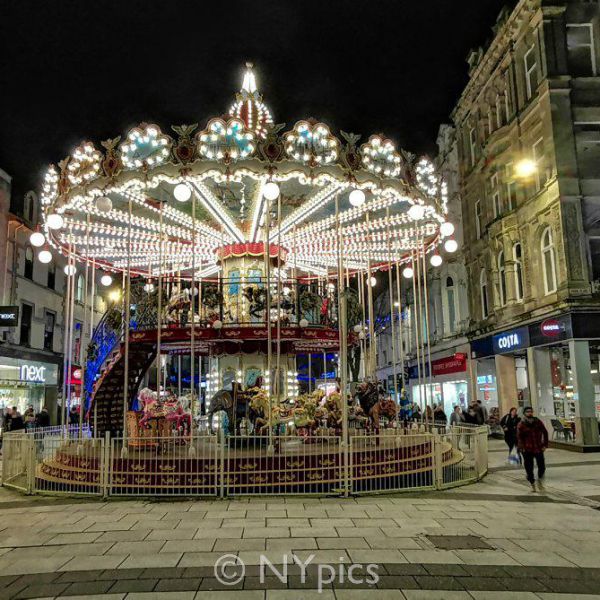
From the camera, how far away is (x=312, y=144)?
1112cm

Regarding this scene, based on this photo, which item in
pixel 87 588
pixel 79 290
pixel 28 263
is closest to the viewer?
pixel 87 588

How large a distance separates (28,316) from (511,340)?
23.3 metres

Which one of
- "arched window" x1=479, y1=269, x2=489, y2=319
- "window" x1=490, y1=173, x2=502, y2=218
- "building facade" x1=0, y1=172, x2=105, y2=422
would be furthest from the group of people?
"building facade" x1=0, y1=172, x2=105, y2=422

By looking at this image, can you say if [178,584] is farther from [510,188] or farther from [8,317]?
[510,188]

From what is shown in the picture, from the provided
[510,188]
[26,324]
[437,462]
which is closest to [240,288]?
[437,462]

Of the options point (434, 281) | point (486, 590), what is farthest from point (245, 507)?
point (434, 281)

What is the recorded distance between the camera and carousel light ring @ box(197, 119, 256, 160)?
10.9m

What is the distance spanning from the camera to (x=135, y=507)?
9164 millimetres

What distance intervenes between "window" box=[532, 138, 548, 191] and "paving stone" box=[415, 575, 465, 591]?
1743 cm

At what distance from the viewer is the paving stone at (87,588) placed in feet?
17.3

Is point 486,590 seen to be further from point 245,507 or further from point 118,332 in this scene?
point 118,332

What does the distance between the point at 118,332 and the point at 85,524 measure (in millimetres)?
7079

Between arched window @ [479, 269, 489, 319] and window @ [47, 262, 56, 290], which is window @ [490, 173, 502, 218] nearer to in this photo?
arched window @ [479, 269, 489, 319]

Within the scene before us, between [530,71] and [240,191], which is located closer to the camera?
[240,191]
